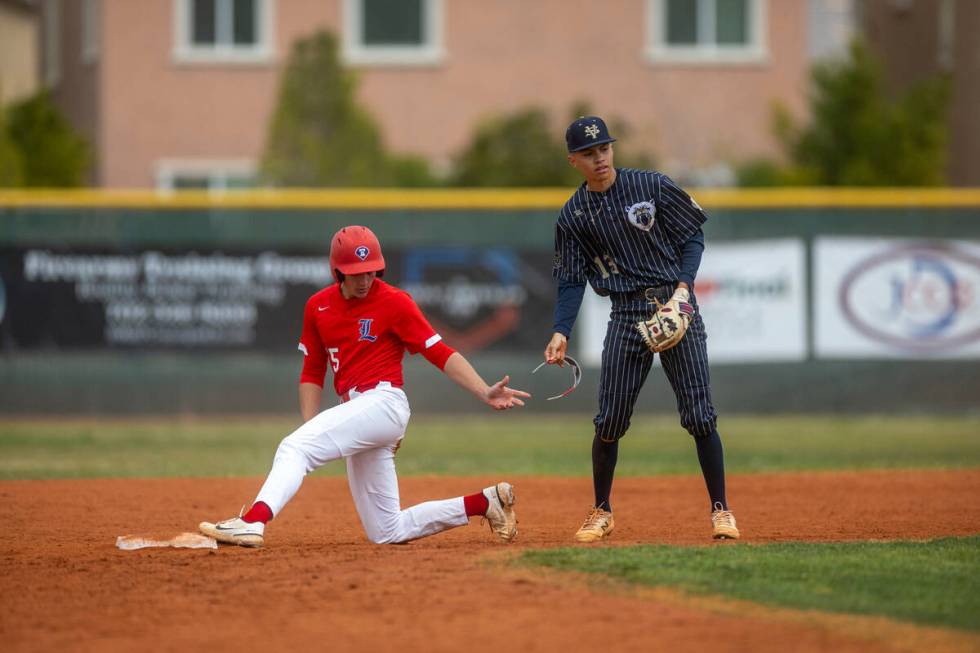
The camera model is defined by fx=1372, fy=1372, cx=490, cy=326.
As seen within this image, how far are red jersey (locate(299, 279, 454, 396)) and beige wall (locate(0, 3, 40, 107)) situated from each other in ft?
82.5

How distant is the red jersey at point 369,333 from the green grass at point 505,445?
4.79m

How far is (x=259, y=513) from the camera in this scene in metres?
6.16

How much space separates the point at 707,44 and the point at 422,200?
8.04 meters

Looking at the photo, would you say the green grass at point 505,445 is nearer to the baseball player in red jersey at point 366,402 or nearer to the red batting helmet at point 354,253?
the baseball player in red jersey at point 366,402

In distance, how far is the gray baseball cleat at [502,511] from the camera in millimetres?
6723

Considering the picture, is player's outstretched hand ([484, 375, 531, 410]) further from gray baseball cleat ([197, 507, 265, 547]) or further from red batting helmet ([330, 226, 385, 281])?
gray baseball cleat ([197, 507, 265, 547])

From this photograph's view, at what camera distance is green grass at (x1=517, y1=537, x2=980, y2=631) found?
5195mm

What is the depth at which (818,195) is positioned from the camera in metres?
16.4

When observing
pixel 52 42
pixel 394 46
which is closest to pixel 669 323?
pixel 394 46

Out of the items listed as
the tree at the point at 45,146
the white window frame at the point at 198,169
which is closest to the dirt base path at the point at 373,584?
the tree at the point at 45,146

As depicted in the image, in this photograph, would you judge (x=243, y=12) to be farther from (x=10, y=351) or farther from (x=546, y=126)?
(x=10, y=351)

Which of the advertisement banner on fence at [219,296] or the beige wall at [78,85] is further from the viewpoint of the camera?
the beige wall at [78,85]

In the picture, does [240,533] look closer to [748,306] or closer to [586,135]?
[586,135]

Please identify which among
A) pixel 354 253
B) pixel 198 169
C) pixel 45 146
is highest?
pixel 45 146
